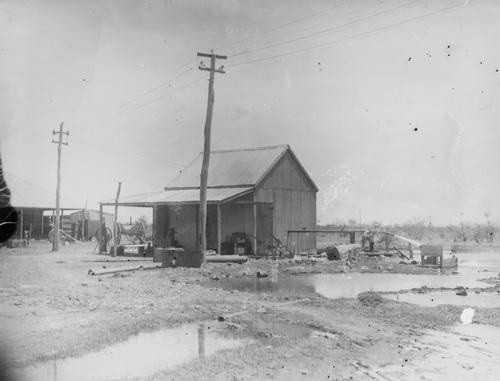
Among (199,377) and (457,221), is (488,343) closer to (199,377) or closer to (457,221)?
(199,377)

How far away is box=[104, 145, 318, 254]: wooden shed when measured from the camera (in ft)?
91.7

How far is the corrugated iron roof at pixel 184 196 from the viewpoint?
26.8 meters

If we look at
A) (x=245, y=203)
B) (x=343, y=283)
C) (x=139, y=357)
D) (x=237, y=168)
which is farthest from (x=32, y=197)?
(x=139, y=357)

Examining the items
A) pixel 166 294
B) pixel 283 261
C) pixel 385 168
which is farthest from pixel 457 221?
pixel 166 294

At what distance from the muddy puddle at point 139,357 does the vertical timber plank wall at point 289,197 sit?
65.8 feet

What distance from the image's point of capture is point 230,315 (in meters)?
10.0

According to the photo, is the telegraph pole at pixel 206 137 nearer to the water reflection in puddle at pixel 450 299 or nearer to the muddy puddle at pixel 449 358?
the water reflection in puddle at pixel 450 299

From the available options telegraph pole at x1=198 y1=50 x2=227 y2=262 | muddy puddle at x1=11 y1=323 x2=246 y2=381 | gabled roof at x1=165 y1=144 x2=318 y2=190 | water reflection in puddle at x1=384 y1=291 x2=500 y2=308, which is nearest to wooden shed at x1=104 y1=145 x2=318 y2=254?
gabled roof at x1=165 y1=144 x2=318 y2=190

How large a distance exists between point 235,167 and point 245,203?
18.8 ft

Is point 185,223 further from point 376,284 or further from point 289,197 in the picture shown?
point 376,284

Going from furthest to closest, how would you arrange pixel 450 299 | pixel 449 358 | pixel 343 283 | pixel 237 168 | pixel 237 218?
pixel 237 168 → pixel 237 218 → pixel 343 283 → pixel 450 299 → pixel 449 358

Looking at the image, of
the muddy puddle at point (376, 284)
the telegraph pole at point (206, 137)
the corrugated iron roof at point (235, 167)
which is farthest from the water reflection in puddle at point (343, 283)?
the corrugated iron roof at point (235, 167)

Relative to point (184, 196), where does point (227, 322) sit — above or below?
below

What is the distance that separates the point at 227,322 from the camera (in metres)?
9.40
